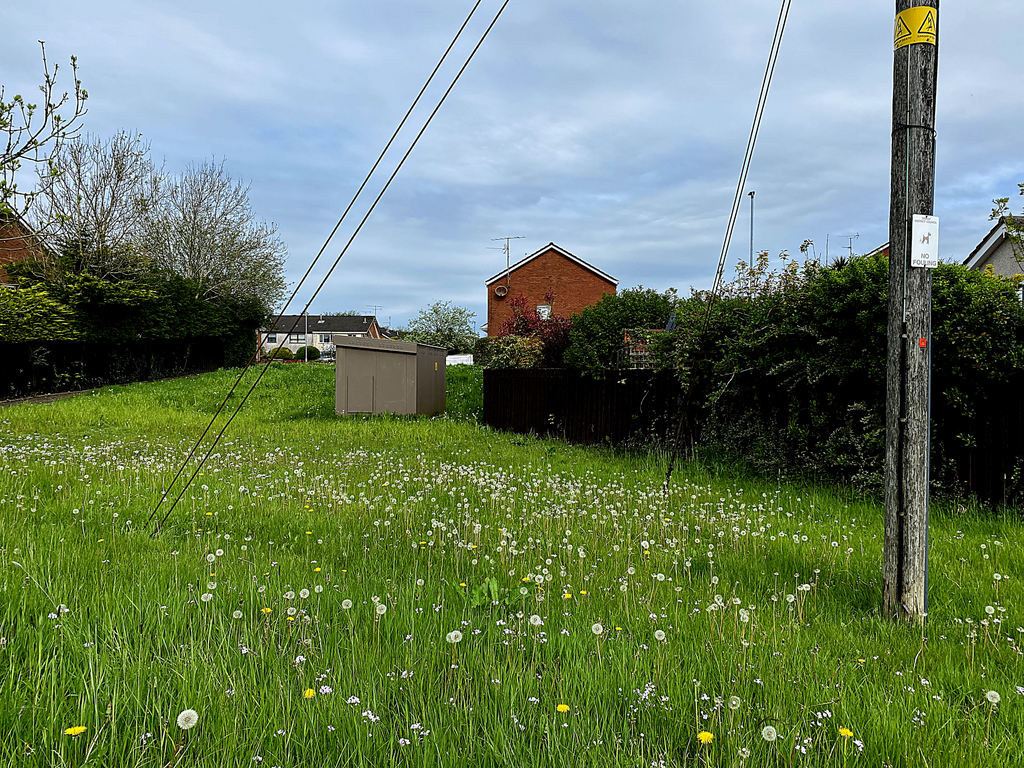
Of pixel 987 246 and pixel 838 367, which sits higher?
pixel 987 246

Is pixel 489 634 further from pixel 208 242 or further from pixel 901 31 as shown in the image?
pixel 208 242

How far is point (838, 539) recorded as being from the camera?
5086 millimetres

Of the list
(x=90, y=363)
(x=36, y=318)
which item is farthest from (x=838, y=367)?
(x=90, y=363)

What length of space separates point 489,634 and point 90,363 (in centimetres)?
2663

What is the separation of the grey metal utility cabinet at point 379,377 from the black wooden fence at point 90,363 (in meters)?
12.5

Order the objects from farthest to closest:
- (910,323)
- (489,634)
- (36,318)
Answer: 1. (36,318)
2. (910,323)
3. (489,634)

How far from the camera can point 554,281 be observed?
4103cm

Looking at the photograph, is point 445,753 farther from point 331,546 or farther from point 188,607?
point 331,546

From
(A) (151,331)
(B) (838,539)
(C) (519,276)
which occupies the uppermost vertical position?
(C) (519,276)

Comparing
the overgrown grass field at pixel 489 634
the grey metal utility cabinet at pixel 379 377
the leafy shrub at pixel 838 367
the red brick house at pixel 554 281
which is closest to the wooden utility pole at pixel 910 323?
the overgrown grass field at pixel 489 634

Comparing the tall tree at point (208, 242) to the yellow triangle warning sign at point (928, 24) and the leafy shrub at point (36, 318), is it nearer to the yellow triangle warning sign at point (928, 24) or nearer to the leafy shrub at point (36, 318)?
the leafy shrub at point (36, 318)

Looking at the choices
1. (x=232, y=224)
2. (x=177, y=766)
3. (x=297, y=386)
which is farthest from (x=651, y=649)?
(x=232, y=224)

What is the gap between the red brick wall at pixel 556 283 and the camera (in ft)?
135

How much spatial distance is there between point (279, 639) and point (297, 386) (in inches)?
757
